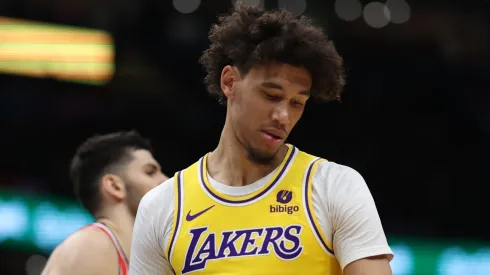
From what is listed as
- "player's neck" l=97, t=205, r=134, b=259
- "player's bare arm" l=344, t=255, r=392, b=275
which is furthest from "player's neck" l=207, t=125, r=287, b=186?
"player's neck" l=97, t=205, r=134, b=259

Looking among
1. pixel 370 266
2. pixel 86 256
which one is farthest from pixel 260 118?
pixel 86 256

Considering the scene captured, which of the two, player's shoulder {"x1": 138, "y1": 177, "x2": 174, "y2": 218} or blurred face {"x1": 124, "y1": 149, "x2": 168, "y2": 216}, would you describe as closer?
player's shoulder {"x1": 138, "y1": 177, "x2": 174, "y2": 218}

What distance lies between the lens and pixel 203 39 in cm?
1312

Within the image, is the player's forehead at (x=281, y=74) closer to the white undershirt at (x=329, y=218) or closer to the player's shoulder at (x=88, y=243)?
the white undershirt at (x=329, y=218)

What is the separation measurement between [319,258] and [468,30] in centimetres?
1130

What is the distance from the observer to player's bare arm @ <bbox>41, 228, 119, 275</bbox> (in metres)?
4.26

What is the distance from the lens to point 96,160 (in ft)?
15.8

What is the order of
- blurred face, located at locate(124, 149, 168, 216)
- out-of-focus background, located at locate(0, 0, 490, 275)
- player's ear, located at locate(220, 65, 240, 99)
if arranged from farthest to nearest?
1. out-of-focus background, located at locate(0, 0, 490, 275)
2. blurred face, located at locate(124, 149, 168, 216)
3. player's ear, located at locate(220, 65, 240, 99)

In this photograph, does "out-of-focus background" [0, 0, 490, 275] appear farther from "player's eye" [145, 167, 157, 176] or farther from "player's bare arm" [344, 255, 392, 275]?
"player's bare arm" [344, 255, 392, 275]

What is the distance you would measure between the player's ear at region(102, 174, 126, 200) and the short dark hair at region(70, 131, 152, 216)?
0.22ft

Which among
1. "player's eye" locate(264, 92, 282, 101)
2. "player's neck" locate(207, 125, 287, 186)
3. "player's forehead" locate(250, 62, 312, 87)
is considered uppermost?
"player's forehead" locate(250, 62, 312, 87)

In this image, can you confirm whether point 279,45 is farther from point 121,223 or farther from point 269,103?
point 121,223

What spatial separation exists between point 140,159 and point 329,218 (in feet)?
6.98

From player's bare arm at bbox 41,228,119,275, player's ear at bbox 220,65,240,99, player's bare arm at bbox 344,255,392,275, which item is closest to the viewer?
player's bare arm at bbox 344,255,392,275
